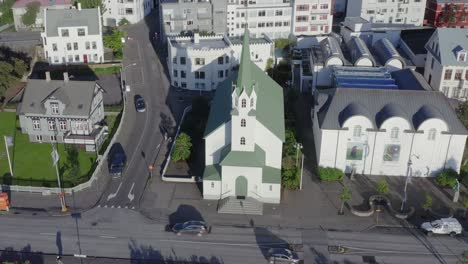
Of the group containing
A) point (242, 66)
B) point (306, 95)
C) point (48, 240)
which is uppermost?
point (242, 66)

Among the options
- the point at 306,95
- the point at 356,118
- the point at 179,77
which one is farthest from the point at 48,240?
the point at 306,95

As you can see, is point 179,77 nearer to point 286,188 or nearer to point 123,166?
point 123,166

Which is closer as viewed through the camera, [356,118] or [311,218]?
[311,218]

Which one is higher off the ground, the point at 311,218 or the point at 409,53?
the point at 409,53

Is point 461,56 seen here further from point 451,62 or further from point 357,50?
point 357,50

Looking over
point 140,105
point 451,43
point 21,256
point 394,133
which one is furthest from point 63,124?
point 451,43

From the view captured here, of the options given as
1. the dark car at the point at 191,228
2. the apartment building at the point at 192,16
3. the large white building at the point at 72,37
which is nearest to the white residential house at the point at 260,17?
the apartment building at the point at 192,16

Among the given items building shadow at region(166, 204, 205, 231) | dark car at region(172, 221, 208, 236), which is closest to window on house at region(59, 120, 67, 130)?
building shadow at region(166, 204, 205, 231)
